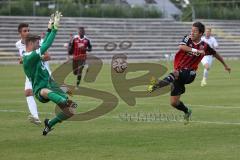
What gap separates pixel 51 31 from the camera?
13.5 meters

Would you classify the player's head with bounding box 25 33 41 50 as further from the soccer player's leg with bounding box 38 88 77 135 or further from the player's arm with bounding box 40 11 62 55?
the soccer player's leg with bounding box 38 88 77 135

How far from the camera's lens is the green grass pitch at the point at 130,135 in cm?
1173

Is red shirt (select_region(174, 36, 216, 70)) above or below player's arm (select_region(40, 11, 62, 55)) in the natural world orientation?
below

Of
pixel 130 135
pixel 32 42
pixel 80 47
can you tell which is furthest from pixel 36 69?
pixel 80 47

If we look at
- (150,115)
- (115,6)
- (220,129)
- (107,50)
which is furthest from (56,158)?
(115,6)

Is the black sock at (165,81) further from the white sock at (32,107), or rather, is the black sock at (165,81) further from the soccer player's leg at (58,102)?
the white sock at (32,107)

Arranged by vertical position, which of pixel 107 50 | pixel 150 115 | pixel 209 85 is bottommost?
pixel 107 50

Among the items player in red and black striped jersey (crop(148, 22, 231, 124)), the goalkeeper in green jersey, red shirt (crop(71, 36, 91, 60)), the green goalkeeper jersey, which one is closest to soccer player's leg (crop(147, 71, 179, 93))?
player in red and black striped jersey (crop(148, 22, 231, 124))

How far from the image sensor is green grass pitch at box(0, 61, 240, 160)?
11734mm

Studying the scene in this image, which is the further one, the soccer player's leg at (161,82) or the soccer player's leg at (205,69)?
the soccer player's leg at (205,69)

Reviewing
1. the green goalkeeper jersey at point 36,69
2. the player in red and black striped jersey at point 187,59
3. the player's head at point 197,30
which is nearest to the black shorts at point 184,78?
the player in red and black striped jersey at point 187,59

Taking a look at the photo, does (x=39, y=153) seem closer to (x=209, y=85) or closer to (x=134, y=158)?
(x=134, y=158)

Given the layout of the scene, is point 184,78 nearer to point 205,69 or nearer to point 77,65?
point 205,69

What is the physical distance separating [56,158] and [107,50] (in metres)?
47.1
